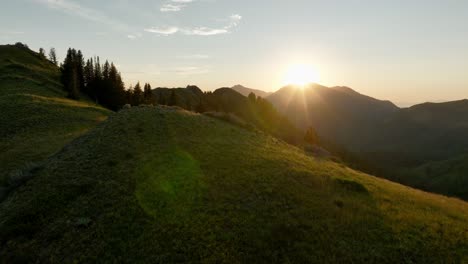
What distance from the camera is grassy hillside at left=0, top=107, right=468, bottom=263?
1617 centimetres

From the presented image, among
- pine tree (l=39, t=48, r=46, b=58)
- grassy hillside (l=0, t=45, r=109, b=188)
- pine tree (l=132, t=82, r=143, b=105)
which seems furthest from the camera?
pine tree (l=39, t=48, r=46, b=58)

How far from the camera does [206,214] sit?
62.6ft

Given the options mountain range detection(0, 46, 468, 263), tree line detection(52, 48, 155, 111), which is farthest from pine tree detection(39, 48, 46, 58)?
mountain range detection(0, 46, 468, 263)

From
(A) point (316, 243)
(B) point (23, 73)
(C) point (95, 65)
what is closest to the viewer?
(A) point (316, 243)

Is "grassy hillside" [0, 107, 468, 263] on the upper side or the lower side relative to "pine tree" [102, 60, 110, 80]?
lower

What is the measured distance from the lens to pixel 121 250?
15.6 metres

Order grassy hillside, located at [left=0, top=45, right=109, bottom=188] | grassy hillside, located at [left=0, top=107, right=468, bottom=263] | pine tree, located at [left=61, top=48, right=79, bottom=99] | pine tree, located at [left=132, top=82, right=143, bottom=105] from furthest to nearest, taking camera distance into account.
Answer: pine tree, located at [left=132, top=82, right=143, bottom=105], pine tree, located at [left=61, top=48, right=79, bottom=99], grassy hillside, located at [left=0, top=45, right=109, bottom=188], grassy hillside, located at [left=0, top=107, right=468, bottom=263]

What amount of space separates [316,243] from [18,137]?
4337cm

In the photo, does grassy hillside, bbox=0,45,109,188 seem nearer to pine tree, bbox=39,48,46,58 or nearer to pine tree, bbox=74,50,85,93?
pine tree, bbox=74,50,85,93

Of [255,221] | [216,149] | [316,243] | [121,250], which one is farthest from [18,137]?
[316,243]

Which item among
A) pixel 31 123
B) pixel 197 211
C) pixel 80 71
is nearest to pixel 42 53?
pixel 80 71

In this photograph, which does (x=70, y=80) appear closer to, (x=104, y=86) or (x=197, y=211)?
(x=104, y=86)

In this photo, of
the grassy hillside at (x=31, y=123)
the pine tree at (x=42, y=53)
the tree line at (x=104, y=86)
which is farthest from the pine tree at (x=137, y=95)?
the pine tree at (x=42, y=53)

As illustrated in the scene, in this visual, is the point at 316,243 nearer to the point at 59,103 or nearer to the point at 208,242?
the point at 208,242
